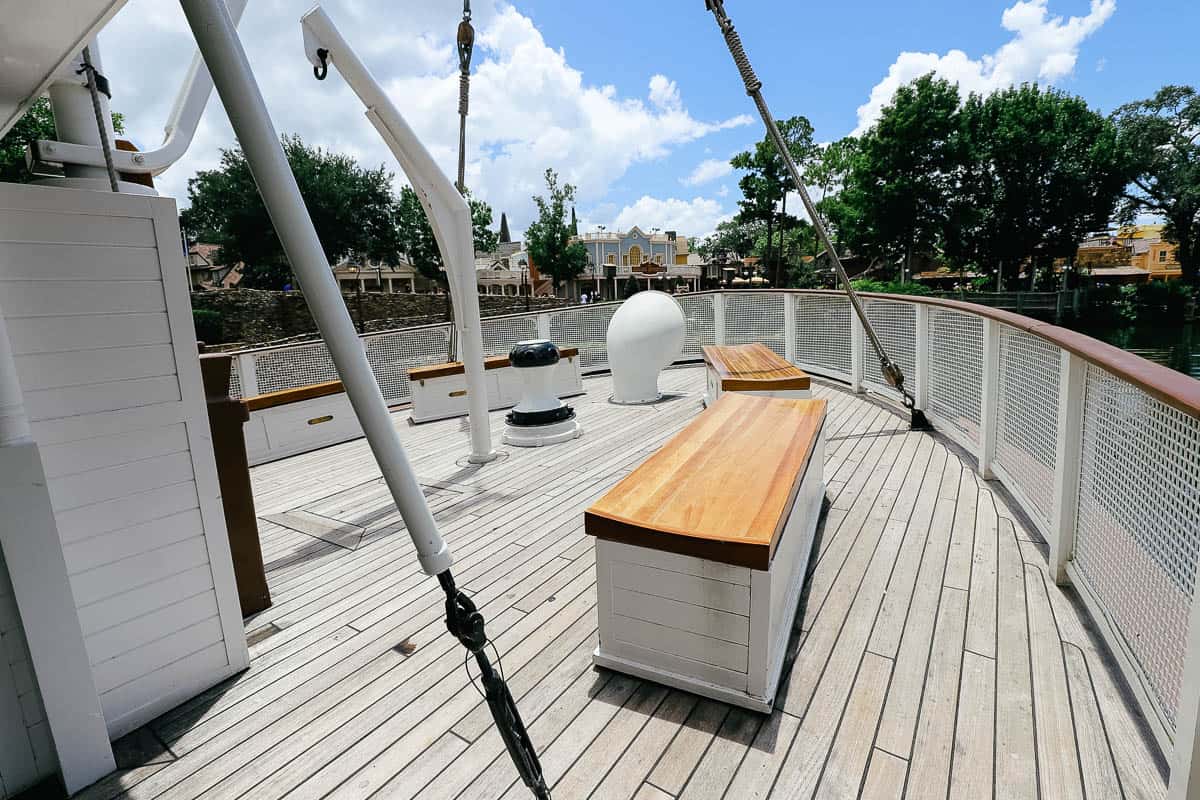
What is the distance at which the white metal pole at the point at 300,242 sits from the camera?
990 millimetres

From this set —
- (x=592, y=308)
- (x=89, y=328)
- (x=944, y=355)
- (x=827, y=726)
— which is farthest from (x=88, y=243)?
(x=592, y=308)

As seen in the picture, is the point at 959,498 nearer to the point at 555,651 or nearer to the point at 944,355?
the point at 944,355

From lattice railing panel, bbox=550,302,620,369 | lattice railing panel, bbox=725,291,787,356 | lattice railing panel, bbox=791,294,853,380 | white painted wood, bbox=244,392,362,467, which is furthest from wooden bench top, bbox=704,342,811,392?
white painted wood, bbox=244,392,362,467

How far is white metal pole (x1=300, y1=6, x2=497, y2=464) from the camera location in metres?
3.96

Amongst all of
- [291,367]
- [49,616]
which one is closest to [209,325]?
[291,367]

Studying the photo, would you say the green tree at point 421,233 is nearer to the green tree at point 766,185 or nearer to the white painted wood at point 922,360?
the green tree at point 766,185

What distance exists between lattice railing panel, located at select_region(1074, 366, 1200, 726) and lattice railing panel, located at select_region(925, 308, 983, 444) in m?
1.94

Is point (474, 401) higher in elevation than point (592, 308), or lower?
lower

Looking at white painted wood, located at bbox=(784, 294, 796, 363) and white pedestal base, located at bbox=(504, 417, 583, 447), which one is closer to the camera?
white pedestal base, located at bbox=(504, 417, 583, 447)

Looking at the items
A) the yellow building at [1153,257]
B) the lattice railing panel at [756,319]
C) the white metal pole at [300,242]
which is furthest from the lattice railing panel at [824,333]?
the yellow building at [1153,257]

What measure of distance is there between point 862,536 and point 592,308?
668cm

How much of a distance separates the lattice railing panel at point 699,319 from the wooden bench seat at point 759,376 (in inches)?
132

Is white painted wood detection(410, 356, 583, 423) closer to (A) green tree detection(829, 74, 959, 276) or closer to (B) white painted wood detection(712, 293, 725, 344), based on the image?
(B) white painted wood detection(712, 293, 725, 344)

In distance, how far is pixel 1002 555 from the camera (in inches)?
114
